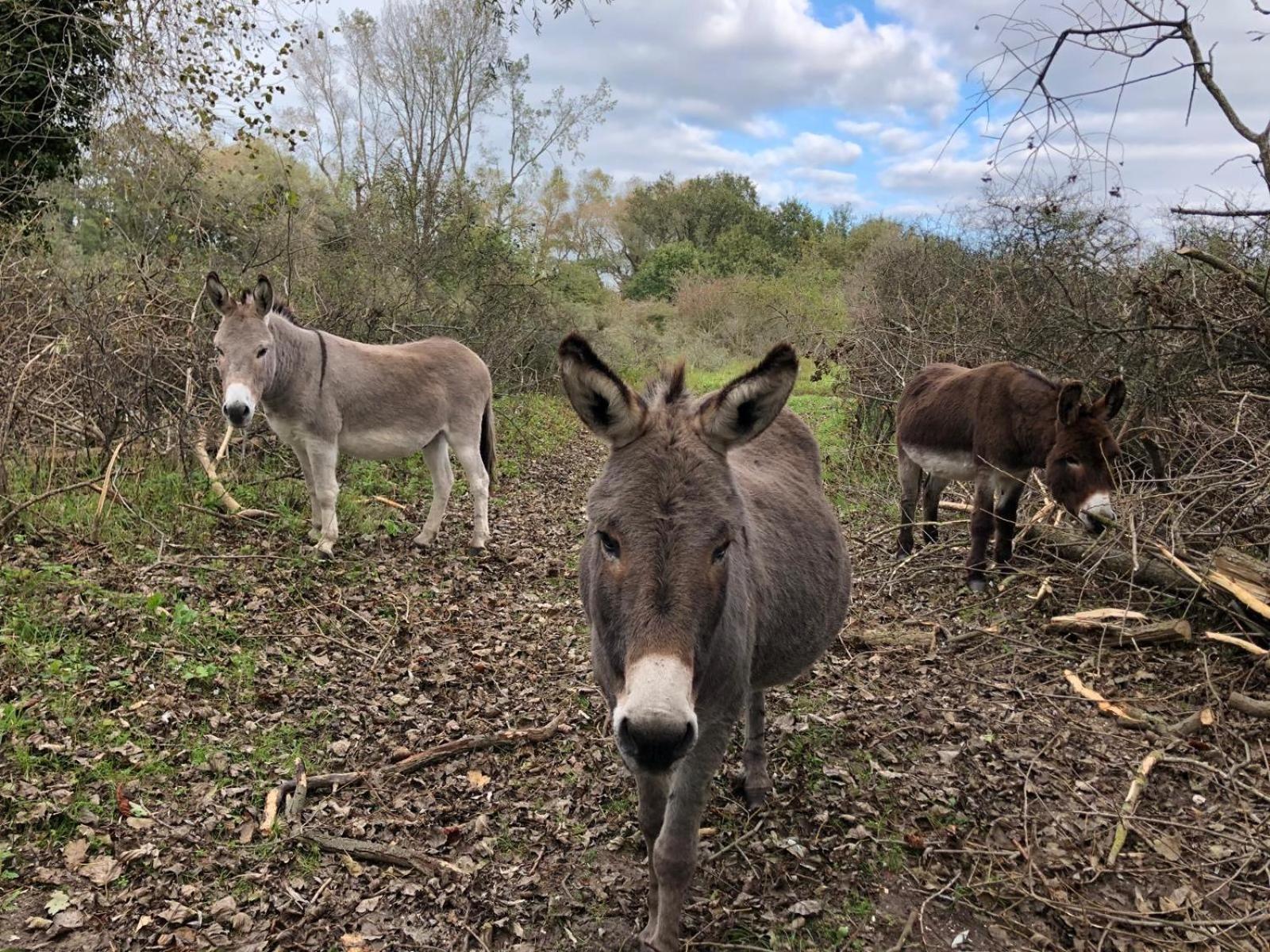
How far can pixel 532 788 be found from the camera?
379 cm

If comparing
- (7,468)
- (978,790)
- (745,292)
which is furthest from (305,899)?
(745,292)

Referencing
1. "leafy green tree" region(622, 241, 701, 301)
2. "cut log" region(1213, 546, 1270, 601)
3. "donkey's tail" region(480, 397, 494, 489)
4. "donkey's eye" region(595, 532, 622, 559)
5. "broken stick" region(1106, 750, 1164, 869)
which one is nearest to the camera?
"donkey's eye" region(595, 532, 622, 559)

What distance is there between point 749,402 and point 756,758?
2.28 metres

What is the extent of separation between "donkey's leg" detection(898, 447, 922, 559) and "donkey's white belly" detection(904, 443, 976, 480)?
354 millimetres

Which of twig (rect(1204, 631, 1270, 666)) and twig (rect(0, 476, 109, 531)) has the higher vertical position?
twig (rect(0, 476, 109, 531))

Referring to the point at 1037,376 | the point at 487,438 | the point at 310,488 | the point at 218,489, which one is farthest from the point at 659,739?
the point at 487,438

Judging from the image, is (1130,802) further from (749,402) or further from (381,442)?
(381,442)

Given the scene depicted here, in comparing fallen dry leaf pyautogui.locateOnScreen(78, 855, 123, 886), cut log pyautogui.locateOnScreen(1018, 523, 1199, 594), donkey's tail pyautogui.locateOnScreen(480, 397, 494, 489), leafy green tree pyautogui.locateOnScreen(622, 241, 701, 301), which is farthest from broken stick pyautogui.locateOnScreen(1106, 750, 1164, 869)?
leafy green tree pyautogui.locateOnScreen(622, 241, 701, 301)

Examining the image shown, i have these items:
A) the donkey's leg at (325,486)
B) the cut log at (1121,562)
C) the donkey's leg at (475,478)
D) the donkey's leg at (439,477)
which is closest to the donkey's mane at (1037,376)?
the cut log at (1121,562)

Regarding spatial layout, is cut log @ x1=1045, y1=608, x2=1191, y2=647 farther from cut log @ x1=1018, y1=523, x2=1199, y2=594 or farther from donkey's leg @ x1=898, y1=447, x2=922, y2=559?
donkey's leg @ x1=898, y1=447, x2=922, y2=559

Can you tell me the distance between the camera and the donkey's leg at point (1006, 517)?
6.37 meters

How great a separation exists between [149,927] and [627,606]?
2520mm

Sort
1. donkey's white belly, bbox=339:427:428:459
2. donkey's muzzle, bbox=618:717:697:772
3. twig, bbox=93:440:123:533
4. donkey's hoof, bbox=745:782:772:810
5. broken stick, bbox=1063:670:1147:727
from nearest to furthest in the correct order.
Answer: donkey's muzzle, bbox=618:717:697:772 < donkey's hoof, bbox=745:782:772:810 < broken stick, bbox=1063:670:1147:727 < twig, bbox=93:440:123:533 < donkey's white belly, bbox=339:427:428:459

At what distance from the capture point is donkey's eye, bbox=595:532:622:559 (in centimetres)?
211
